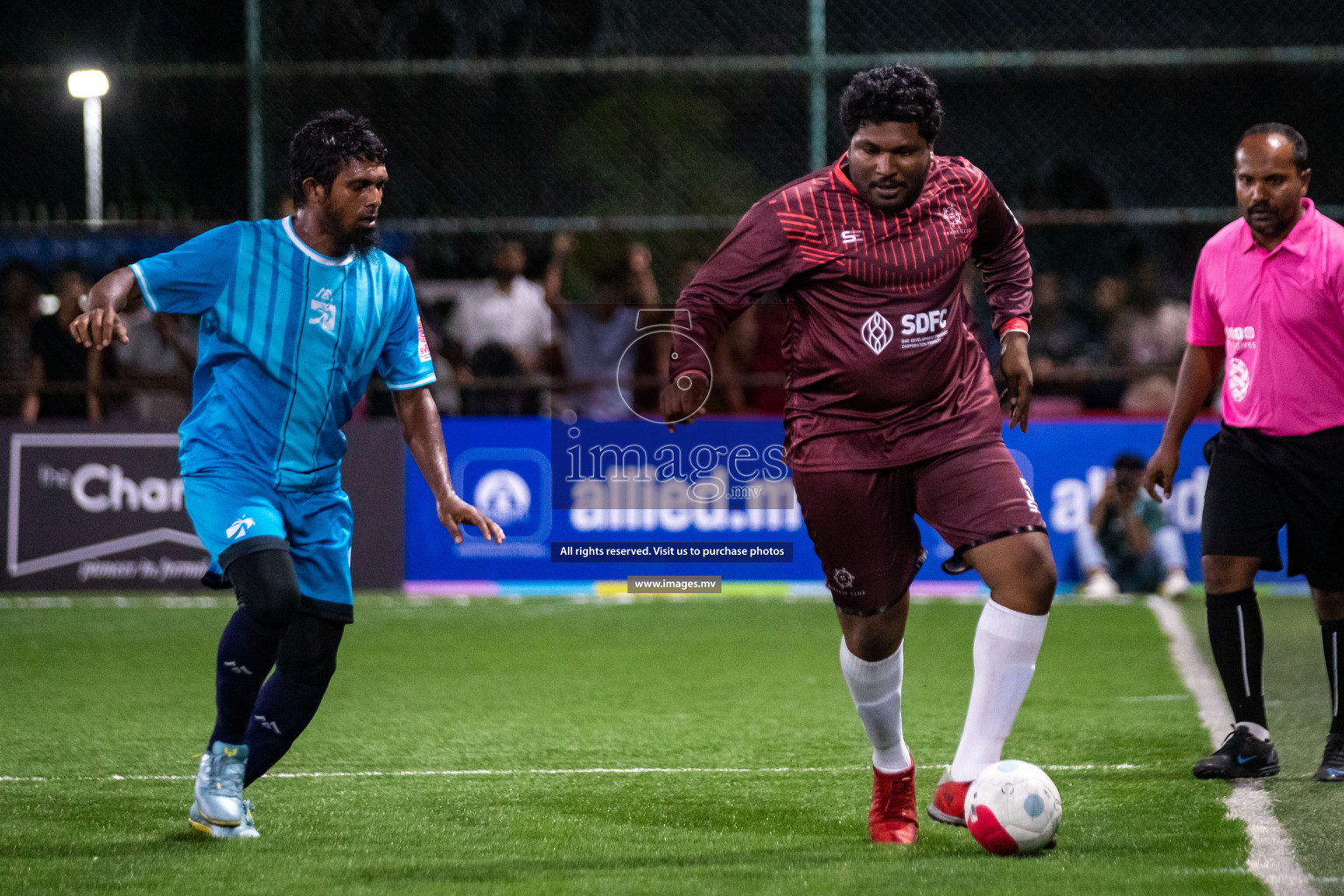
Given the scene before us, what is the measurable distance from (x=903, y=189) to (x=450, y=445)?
7279 mm

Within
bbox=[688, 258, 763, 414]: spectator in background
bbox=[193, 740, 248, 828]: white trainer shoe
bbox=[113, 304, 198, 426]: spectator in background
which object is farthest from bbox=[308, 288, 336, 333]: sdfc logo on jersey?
bbox=[113, 304, 198, 426]: spectator in background

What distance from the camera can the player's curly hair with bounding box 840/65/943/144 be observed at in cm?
421

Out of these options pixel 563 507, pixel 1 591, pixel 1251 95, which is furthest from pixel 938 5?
pixel 1 591

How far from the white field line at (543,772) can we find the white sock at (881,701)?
965 mm

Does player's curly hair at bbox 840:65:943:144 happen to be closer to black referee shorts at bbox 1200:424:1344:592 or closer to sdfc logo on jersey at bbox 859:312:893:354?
sdfc logo on jersey at bbox 859:312:893:354

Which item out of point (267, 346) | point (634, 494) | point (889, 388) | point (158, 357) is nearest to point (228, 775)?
point (267, 346)

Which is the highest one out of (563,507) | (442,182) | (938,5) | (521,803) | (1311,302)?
(938,5)

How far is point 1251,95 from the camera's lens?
46.0ft

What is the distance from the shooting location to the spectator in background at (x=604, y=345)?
11672 mm

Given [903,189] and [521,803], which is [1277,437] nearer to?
[903,189]

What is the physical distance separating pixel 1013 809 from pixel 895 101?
72.7 inches

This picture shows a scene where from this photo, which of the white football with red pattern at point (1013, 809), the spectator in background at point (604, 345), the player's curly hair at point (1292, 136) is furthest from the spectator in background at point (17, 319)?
the white football with red pattern at point (1013, 809)

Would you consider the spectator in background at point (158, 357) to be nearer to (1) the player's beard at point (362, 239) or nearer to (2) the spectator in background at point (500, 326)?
(2) the spectator in background at point (500, 326)

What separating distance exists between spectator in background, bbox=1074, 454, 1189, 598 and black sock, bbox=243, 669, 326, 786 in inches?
283
